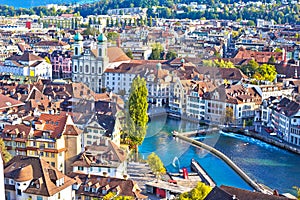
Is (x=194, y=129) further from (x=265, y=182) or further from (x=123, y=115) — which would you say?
(x=265, y=182)

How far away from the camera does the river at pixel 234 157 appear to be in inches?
297

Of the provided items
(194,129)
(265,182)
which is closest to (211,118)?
(194,129)

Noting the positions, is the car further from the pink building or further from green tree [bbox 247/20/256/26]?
green tree [bbox 247/20/256/26]

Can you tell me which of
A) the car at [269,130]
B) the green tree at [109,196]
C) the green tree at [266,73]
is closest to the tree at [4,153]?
the green tree at [109,196]

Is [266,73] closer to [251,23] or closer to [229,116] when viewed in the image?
[229,116]

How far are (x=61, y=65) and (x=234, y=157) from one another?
8594 millimetres

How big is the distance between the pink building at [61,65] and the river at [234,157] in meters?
5.91

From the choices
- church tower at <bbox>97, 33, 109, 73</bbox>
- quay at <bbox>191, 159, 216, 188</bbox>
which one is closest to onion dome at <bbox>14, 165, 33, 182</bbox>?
quay at <bbox>191, 159, 216, 188</bbox>

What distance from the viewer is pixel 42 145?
21.7ft

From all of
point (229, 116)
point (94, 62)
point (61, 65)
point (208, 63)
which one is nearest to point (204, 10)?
point (61, 65)

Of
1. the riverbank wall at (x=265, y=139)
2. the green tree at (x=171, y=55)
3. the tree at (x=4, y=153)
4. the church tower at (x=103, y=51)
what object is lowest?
the riverbank wall at (x=265, y=139)

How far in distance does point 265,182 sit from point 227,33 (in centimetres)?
1605

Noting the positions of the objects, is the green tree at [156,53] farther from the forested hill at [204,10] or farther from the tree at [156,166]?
the forested hill at [204,10]

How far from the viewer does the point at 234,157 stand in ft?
28.1
